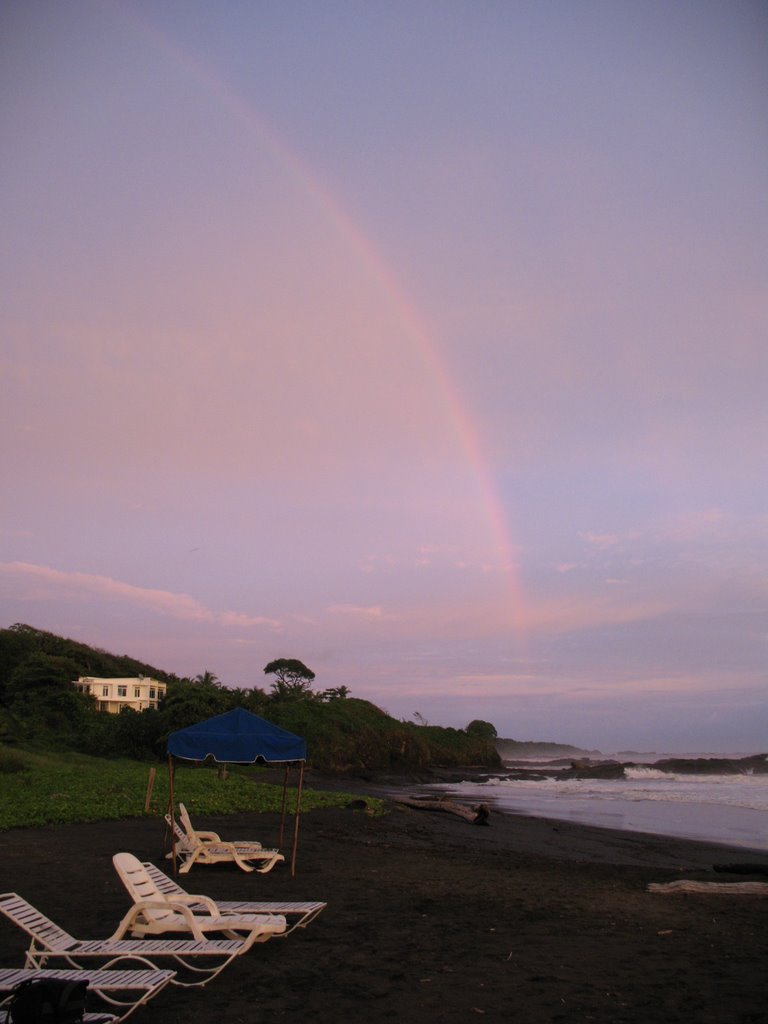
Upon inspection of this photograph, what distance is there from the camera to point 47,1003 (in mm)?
4488

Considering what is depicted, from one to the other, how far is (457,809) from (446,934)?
17.0 m

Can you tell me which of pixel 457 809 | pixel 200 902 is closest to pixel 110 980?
pixel 200 902

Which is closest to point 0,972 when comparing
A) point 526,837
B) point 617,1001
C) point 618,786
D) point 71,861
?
point 617,1001

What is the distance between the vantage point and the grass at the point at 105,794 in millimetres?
17812

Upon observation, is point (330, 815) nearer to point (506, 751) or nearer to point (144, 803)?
point (144, 803)

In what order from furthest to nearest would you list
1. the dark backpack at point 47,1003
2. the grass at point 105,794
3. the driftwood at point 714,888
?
the grass at point 105,794, the driftwood at point 714,888, the dark backpack at point 47,1003

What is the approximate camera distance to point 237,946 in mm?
6594

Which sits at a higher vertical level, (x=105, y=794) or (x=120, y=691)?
(x=120, y=691)

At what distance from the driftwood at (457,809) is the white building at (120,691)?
38188mm

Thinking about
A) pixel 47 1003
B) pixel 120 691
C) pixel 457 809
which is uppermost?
pixel 120 691

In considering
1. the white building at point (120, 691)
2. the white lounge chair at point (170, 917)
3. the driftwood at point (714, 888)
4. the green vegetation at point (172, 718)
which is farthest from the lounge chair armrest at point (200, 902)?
the white building at point (120, 691)

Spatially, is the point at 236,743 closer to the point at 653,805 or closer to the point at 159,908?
the point at 159,908

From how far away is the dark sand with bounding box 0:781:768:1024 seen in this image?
6.18 m

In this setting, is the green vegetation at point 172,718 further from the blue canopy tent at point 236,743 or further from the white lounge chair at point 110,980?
the white lounge chair at point 110,980
